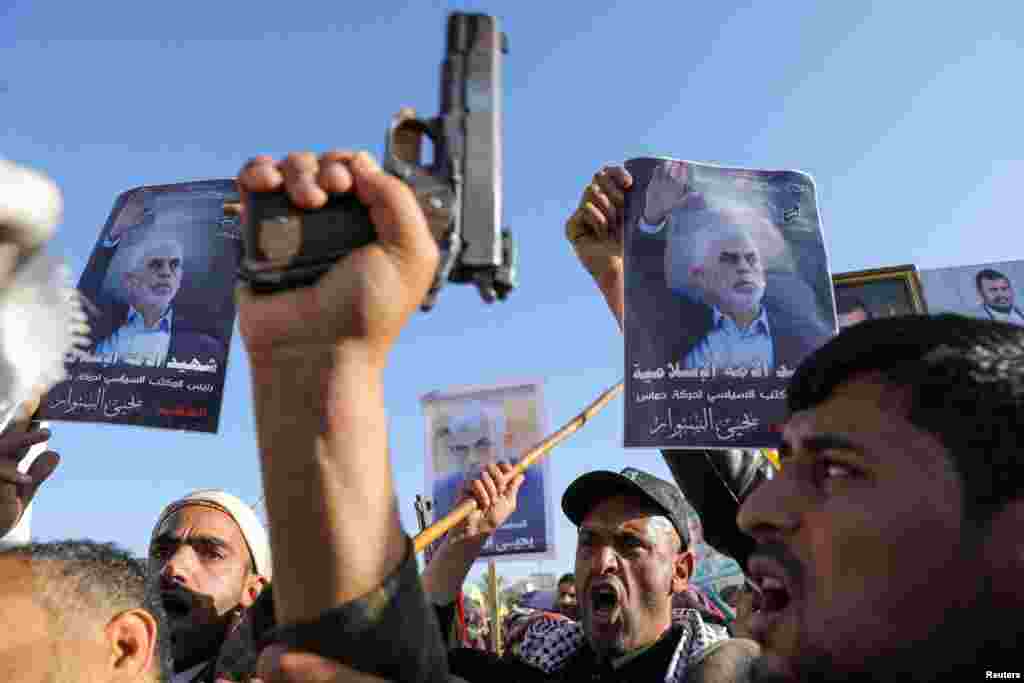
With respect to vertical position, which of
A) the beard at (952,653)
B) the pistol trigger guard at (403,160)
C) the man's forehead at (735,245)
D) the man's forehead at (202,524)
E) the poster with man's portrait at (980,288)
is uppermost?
the poster with man's portrait at (980,288)

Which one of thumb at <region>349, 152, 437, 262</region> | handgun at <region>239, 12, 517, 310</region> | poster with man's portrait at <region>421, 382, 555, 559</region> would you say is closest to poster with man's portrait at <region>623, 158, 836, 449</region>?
handgun at <region>239, 12, 517, 310</region>

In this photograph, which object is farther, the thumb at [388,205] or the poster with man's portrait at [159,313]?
the poster with man's portrait at [159,313]

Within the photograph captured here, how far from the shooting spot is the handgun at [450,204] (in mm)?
1305

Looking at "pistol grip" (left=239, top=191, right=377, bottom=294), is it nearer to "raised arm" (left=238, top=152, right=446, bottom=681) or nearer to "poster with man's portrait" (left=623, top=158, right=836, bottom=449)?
"raised arm" (left=238, top=152, right=446, bottom=681)

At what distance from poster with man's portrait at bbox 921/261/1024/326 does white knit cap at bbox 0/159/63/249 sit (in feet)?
13.4

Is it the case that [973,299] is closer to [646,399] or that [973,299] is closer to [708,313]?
[708,313]

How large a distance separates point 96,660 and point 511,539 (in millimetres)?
4149

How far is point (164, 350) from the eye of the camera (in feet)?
11.4

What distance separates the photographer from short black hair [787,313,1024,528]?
144 cm

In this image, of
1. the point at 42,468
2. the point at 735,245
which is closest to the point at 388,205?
the point at 735,245

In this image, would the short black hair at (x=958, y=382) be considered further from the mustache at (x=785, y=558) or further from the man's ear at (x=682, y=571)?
the man's ear at (x=682, y=571)

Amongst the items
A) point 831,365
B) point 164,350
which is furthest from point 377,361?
point 164,350

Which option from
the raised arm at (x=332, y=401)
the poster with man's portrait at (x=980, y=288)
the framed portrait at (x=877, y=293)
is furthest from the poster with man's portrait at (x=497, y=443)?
the raised arm at (x=332, y=401)

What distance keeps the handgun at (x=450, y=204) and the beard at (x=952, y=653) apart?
79cm
